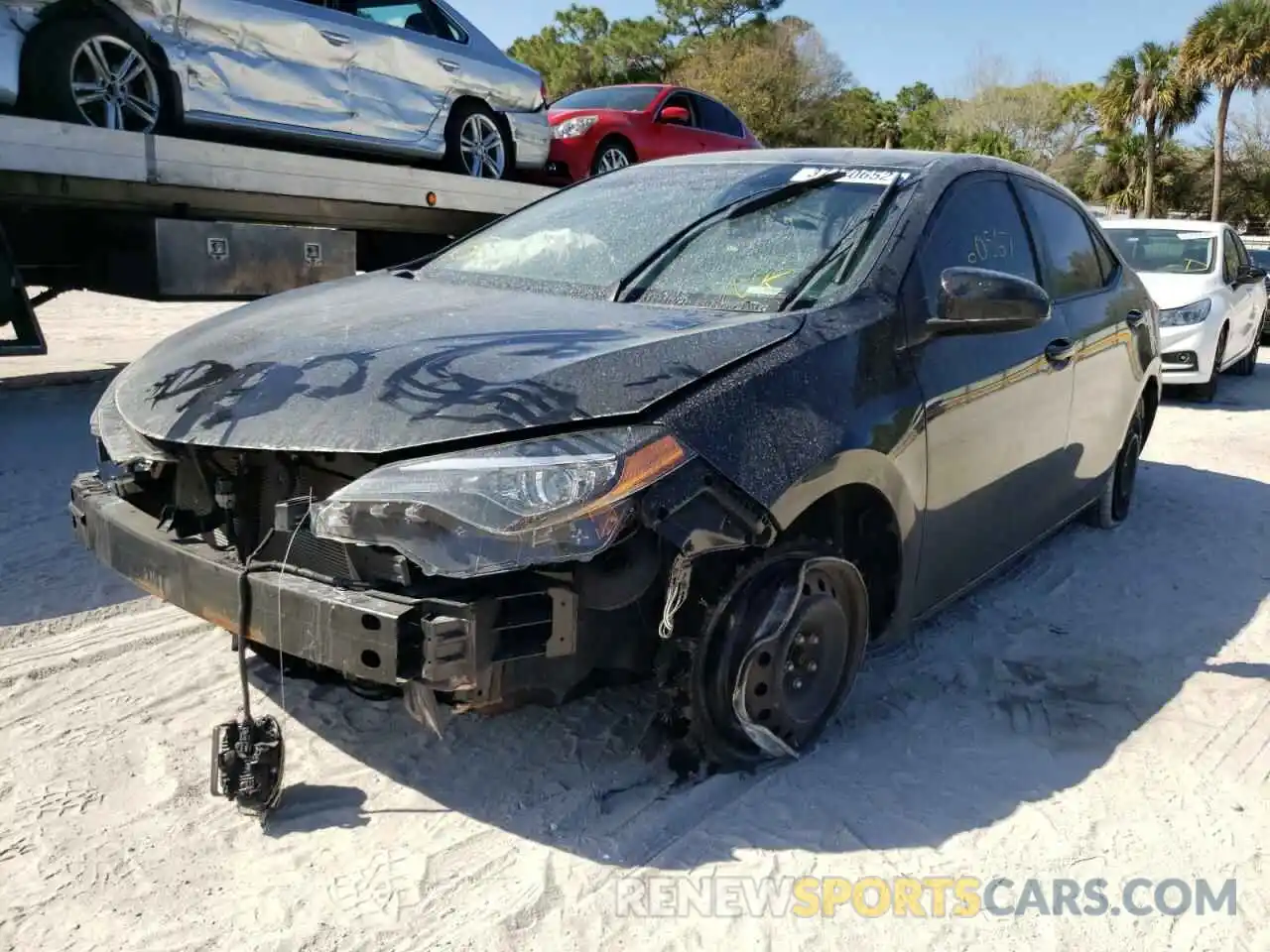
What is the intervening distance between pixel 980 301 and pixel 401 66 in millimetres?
5011

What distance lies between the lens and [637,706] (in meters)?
3.29

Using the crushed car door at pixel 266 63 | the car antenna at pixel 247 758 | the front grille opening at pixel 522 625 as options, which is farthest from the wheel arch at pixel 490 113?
the front grille opening at pixel 522 625

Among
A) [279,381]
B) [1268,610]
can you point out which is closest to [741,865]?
[279,381]

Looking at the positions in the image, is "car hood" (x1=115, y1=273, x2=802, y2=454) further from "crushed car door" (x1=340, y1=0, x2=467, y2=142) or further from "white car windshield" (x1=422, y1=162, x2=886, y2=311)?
"crushed car door" (x1=340, y1=0, x2=467, y2=142)

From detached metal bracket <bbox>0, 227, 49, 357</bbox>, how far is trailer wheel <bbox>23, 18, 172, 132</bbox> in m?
0.72

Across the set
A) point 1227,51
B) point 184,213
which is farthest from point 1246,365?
point 1227,51

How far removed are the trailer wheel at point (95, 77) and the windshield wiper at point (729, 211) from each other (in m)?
3.49

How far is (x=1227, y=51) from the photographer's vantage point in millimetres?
35469

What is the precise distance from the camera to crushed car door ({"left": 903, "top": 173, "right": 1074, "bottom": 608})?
3.20 metres

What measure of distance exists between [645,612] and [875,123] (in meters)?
53.0

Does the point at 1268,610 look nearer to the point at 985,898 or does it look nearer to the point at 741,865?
the point at 985,898

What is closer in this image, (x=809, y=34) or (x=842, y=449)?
(x=842, y=449)

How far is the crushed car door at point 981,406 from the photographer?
3.20 metres

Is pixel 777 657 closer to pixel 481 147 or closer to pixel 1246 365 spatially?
pixel 481 147
